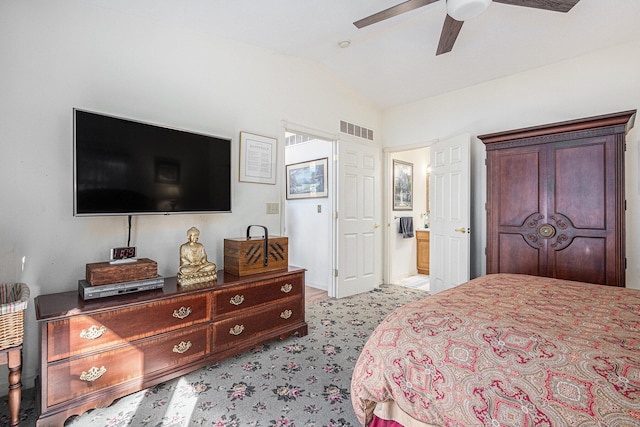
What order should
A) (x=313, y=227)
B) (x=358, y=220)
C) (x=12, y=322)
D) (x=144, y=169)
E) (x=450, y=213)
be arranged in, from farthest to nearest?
(x=313, y=227)
(x=358, y=220)
(x=450, y=213)
(x=144, y=169)
(x=12, y=322)

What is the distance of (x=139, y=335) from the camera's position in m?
1.86

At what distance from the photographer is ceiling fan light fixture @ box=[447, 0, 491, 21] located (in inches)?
74.7

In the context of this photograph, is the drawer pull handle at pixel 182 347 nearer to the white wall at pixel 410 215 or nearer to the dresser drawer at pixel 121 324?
the dresser drawer at pixel 121 324

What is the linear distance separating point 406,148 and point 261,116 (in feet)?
7.74

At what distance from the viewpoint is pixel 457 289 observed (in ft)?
6.06

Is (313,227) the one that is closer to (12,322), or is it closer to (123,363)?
(123,363)

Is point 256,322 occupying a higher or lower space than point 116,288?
lower

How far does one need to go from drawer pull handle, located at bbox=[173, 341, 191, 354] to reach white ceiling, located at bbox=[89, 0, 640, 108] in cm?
244

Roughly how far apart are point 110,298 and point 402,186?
4.47 m

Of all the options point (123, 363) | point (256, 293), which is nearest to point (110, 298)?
point (123, 363)

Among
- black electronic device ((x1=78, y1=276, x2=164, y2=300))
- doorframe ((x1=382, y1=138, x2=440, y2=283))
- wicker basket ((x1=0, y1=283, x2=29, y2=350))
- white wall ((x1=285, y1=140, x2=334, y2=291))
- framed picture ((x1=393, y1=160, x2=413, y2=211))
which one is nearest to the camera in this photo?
wicker basket ((x1=0, y1=283, x2=29, y2=350))

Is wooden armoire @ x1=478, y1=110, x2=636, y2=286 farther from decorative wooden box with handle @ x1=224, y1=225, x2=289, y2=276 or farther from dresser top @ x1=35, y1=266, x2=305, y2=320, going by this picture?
dresser top @ x1=35, y1=266, x2=305, y2=320

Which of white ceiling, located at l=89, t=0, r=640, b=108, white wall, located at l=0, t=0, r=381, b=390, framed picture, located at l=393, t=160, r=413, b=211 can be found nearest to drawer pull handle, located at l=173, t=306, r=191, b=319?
white wall, located at l=0, t=0, r=381, b=390

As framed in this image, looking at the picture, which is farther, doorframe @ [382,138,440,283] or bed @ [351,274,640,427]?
doorframe @ [382,138,440,283]
